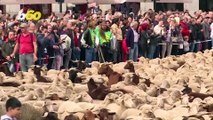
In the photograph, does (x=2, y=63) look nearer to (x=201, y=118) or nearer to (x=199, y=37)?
(x=201, y=118)

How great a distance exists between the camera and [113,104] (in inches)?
656

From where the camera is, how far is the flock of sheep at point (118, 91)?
1560 centimetres

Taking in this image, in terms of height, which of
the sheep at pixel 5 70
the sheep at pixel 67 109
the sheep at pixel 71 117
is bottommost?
the sheep at pixel 5 70

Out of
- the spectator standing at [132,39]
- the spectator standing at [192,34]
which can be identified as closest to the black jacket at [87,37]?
the spectator standing at [132,39]

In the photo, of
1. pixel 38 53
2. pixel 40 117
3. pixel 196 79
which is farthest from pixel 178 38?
pixel 40 117

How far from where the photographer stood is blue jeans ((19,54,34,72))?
25188 mm

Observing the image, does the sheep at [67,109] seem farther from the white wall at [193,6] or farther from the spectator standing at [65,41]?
the white wall at [193,6]

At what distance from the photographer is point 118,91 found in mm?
19016

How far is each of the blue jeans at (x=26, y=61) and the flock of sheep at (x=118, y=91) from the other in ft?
3.77

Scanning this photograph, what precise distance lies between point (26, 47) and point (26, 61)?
639mm

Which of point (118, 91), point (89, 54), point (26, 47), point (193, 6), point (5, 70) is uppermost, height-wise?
point (26, 47)

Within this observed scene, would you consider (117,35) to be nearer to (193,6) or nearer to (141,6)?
(141,6)

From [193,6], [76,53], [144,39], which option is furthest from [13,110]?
[193,6]

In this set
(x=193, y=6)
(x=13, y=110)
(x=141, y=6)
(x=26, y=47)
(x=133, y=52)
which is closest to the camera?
(x=13, y=110)
